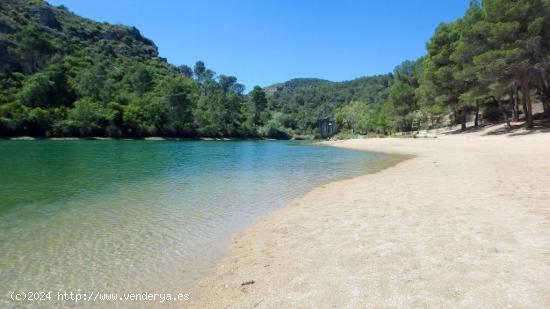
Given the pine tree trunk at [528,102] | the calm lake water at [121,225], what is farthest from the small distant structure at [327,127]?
the calm lake water at [121,225]

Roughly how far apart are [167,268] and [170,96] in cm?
10709

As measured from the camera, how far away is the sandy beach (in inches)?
185

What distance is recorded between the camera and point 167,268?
270 inches

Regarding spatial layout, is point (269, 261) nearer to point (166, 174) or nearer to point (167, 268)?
point (167, 268)

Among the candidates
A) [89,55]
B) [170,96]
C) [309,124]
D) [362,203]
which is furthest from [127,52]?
[362,203]

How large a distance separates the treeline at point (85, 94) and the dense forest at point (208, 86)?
12.5 inches

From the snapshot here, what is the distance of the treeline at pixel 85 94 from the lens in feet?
269

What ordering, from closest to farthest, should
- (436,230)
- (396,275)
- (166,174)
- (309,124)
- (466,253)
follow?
(396,275)
(466,253)
(436,230)
(166,174)
(309,124)

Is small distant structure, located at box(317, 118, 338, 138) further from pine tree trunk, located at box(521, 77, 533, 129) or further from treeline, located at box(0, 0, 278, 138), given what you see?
pine tree trunk, located at box(521, 77, 533, 129)

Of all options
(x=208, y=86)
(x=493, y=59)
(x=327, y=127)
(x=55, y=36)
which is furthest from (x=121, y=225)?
Result: (x=208, y=86)

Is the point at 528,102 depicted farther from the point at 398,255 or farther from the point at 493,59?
the point at 398,255

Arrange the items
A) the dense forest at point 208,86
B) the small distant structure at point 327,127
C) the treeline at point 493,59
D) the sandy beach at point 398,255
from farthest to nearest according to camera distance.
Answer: the small distant structure at point 327,127 → the dense forest at point 208,86 → the treeline at point 493,59 → the sandy beach at point 398,255

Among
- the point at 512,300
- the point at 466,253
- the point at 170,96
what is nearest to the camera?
the point at 512,300

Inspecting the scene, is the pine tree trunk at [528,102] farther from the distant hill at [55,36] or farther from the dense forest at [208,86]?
the distant hill at [55,36]
